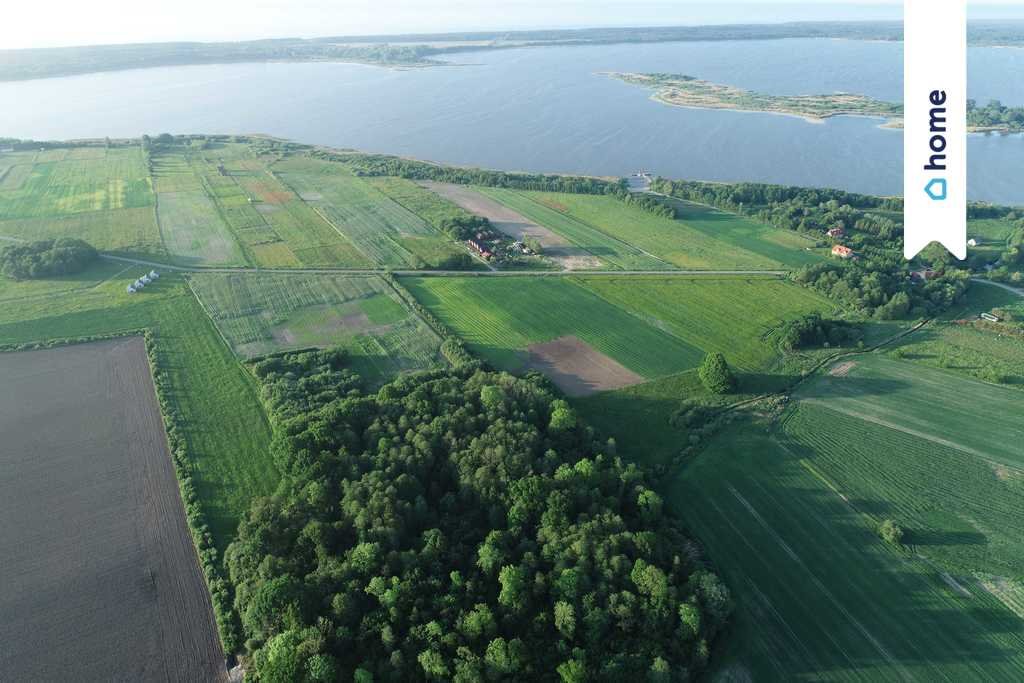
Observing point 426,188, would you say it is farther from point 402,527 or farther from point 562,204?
point 402,527

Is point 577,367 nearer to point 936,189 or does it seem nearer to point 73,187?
point 936,189

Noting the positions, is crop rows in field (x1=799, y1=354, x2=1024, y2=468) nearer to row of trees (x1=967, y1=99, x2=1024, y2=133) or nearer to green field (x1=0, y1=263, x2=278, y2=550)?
green field (x1=0, y1=263, x2=278, y2=550)

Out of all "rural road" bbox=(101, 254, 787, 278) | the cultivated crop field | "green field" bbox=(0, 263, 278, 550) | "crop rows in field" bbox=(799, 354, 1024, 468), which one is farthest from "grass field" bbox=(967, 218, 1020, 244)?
"green field" bbox=(0, 263, 278, 550)

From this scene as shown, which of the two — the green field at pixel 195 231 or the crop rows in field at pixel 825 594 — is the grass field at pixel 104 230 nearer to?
the green field at pixel 195 231

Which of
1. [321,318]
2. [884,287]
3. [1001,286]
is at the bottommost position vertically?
[1001,286]

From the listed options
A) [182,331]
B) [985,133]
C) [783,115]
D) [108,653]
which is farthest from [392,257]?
[985,133]

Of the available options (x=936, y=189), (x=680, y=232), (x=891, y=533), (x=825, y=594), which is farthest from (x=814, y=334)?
(x=680, y=232)
